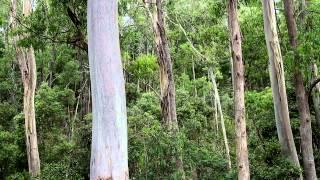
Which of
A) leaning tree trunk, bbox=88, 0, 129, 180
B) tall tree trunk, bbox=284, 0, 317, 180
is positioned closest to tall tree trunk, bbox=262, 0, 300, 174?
tall tree trunk, bbox=284, 0, 317, 180

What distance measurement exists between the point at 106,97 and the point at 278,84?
25.1 feet

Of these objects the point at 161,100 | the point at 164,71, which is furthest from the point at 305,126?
the point at 164,71

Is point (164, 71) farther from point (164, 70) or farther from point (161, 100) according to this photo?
point (161, 100)

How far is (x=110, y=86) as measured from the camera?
5.27 m

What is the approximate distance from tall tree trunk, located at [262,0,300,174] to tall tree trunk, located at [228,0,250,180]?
4212 mm

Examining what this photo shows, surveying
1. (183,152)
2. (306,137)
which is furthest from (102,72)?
(306,137)

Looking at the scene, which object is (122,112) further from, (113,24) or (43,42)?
(43,42)

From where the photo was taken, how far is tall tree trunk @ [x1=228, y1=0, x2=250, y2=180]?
7.49 meters

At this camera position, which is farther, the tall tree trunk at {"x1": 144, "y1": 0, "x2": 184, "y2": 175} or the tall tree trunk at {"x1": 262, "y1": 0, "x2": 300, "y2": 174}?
the tall tree trunk at {"x1": 262, "y1": 0, "x2": 300, "y2": 174}

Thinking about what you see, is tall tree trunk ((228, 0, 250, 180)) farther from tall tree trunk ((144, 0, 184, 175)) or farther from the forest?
tall tree trunk ((144, 0, 184, 175))

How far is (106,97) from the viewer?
17.1 ft

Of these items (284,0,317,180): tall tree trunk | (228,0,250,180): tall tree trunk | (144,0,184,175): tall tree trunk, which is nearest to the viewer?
→ (228,0,250,180): tall tree trunk

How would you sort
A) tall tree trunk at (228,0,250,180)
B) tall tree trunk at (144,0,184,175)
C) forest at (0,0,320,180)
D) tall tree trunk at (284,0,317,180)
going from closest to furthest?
forest at (0,0,320,180) < tall tree trunk at (228,0,250,180) < tall tree trunk at (144,0,184,175) < tall tree trunk at (284,0,317,180)

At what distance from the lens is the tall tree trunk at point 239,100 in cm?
749
